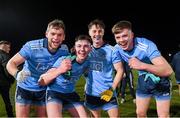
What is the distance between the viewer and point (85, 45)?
21.2ft

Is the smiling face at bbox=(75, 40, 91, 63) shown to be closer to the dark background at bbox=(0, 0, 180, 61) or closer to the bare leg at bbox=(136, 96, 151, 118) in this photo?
the bare leg at bbox=(136, 96, 151, 118)

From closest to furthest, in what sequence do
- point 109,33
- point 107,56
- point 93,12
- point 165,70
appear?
point 165,70 < point 107,56 < point 109,33 < point 93,12

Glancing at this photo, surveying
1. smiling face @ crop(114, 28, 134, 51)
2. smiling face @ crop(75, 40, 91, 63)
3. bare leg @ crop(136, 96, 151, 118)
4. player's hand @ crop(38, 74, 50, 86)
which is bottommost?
bare leg @ crop(136, 96, 151, 118)

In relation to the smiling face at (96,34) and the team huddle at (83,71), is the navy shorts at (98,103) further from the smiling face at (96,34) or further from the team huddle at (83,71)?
the smiling face at (96,34)

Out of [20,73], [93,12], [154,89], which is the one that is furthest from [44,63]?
[93,12]

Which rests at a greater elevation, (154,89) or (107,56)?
(107,56)

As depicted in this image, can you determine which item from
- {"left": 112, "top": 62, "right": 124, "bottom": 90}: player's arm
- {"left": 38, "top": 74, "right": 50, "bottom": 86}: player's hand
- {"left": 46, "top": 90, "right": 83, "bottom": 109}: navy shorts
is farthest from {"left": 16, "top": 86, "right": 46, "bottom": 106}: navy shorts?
{"left": 112, "top": 62, "right": 124, "bottom": 90}: player's arm

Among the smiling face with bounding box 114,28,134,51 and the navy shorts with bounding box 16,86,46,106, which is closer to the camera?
the smiling face with bounding box 114,28,134,51

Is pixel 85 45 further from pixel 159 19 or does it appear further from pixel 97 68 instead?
pixel 159 19

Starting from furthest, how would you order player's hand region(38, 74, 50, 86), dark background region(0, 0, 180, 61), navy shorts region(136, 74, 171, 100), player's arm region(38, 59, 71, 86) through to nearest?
dark background region(0, 0, 180, 61)
navy shorts region(136, 74, 171, 100)
player's hand region(38, 74, 50, 86)
player's arm region(38, 59, 71, 86)

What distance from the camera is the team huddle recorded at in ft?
20.6

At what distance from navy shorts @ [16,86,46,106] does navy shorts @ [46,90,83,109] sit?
0.45 m

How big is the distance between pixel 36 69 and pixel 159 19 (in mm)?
38201

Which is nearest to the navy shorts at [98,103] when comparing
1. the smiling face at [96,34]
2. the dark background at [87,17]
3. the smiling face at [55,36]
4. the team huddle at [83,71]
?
Result: the team huddle at [83,71]
